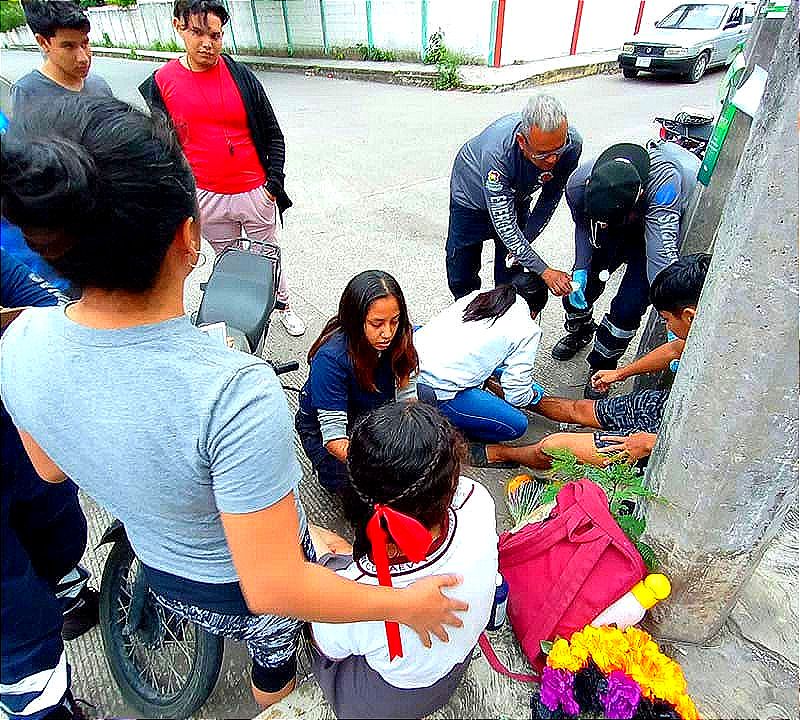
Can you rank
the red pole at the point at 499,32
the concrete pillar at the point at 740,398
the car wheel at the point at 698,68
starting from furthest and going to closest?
1. the red pole at the point at 499,32
2. the car wheel at the point at 698,68
3. the concrete pillar at the point at 740,398

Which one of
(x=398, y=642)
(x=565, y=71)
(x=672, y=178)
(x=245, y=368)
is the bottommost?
(x=565, y=71)

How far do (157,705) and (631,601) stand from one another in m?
1.34

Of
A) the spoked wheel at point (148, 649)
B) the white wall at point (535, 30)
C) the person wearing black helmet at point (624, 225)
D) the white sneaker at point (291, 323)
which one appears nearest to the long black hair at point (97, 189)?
the spoked wheel at point (148, 649)

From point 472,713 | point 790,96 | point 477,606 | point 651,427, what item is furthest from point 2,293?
point 651,427

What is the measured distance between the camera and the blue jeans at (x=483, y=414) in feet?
8.41

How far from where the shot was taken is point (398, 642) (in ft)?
3.78

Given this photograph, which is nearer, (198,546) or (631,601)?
(198,546)

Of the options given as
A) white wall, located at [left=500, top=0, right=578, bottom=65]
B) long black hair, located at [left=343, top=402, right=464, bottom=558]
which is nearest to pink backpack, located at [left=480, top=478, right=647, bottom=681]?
long black hair, located at [left=343, top=402, right=464, bottom=558]

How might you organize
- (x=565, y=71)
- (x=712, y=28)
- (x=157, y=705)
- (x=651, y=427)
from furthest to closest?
(x=565, y=71)
(x=712, y=28)
(x=651, y=427)
(x=157, y=705)

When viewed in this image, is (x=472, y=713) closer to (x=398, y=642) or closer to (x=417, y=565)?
(x=398, y=642)

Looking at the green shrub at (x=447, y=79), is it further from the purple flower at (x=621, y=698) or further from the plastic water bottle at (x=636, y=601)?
the purple flower at (x=621, y=698)

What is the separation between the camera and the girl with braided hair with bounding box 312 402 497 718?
1165 mm

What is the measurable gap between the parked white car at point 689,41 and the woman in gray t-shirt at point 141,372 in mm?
12164

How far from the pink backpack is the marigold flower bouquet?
98mm
